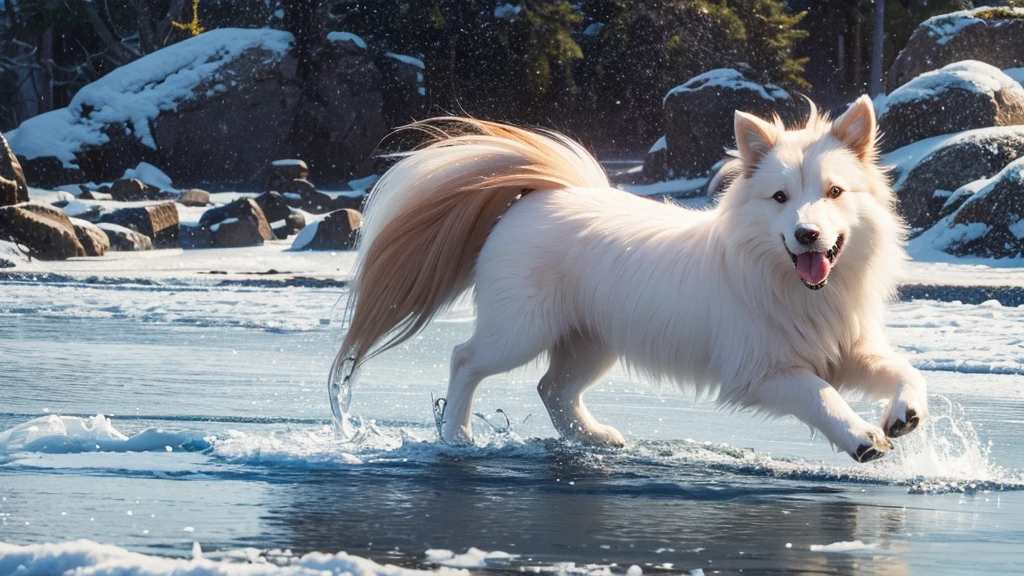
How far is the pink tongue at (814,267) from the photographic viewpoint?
14.1ft

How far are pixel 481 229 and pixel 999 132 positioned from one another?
43.6 ft

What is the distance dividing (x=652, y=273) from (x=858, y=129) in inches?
35.9

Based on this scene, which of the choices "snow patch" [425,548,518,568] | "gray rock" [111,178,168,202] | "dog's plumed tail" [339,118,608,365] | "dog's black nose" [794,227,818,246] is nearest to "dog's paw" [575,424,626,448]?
"dog's plumed tail" [339,118,608,365]

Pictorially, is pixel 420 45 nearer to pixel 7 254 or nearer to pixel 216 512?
pixel 7 254

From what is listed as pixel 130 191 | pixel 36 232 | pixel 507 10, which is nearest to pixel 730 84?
pixel 507 10

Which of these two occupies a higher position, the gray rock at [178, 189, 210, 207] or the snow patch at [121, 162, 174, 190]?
the snow patch at [121, 162, 174, 190]

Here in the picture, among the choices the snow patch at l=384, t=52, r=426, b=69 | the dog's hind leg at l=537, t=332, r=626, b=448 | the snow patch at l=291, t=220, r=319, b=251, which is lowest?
the snow patch at l=291, t=220, r=319, b=251

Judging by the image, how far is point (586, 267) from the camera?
5105 millimetres

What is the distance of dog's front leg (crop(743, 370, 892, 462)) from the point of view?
13.5 ft

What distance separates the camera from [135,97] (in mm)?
25594

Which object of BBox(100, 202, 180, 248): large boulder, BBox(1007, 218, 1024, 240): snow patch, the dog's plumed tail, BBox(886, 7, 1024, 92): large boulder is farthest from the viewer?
BBox(886, 7, 1024, 92): large boulder

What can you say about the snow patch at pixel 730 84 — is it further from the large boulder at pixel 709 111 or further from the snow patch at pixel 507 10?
the snow patch at pixel 507 10

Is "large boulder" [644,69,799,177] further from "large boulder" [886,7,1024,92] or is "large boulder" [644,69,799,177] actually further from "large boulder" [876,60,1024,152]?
"large boulder" [876,60,1024,152]

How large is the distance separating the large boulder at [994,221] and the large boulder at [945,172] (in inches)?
58.5
